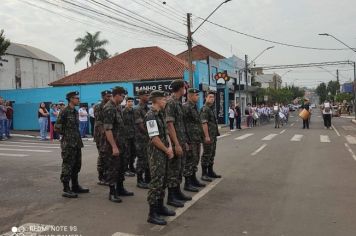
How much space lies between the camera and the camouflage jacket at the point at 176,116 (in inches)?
267

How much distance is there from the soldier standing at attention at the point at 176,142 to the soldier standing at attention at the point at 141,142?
4.68ft

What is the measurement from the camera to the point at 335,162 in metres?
12.3

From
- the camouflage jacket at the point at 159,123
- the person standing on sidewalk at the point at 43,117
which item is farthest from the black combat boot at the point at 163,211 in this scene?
the person standing on sidewalk at the point at 43,117

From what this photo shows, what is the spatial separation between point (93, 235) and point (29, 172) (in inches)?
210

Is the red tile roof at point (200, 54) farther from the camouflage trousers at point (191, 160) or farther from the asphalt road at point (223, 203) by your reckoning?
the camouflage trousers at point (191, 160)

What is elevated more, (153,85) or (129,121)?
(153,85)

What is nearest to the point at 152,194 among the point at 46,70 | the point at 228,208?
the point at 228,208

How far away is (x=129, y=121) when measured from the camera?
920 cm

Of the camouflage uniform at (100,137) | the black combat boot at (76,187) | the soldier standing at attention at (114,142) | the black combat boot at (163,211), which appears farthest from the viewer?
the black combat boot at (76,187)

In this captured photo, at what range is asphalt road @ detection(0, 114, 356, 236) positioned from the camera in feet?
19.5

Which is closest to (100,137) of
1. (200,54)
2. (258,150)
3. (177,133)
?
(177,133)

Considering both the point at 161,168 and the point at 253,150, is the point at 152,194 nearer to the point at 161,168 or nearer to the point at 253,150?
the point at 161,168

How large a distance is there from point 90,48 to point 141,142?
5231 cm

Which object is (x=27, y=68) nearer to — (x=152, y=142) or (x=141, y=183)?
(x=141, y=183)
